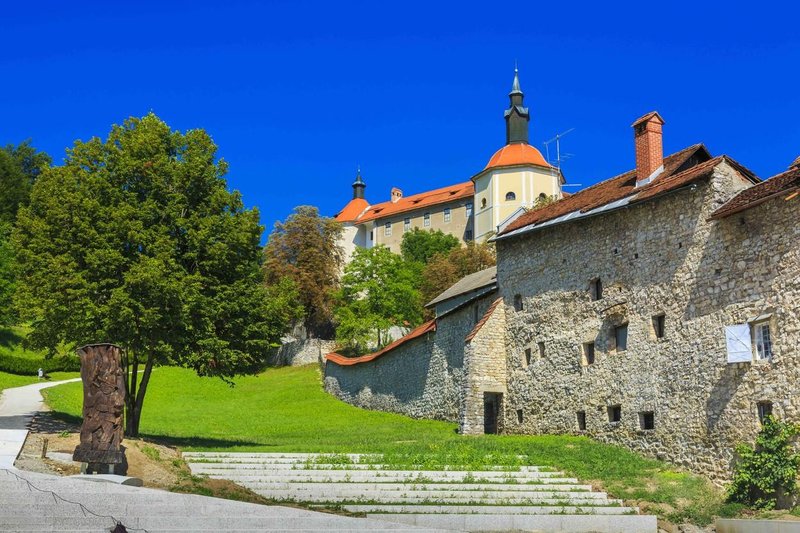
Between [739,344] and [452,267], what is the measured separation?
41393mm

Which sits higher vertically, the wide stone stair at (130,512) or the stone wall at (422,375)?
the stone wall at (422,375)

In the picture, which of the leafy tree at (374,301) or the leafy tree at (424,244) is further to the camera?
the leafy tree at (424,244)

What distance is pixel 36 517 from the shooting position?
13.1 m

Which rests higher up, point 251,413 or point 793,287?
point 793,287

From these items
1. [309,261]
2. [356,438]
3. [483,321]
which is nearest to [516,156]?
[309,261]

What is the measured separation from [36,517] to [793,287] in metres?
18.0

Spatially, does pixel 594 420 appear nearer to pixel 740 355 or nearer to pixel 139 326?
pixel 740 355

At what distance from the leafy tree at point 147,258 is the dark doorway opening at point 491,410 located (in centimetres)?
1039

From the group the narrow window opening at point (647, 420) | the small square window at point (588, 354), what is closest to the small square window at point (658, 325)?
the narrow window opening at point (647, 420)

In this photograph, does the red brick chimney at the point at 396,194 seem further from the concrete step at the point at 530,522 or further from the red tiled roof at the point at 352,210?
the concrete step at the point at 530,522

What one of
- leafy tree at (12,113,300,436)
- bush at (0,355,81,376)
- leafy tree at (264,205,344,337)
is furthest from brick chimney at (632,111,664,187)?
leafy tree at (264,205,344,337)

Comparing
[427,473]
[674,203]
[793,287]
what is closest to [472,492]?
[427,473]

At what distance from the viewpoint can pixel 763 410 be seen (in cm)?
2164

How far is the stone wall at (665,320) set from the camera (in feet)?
71.3
